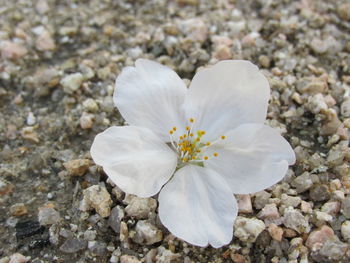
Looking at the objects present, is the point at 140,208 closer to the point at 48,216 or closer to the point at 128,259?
the point at 128,259

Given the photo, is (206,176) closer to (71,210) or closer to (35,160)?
(71,210)

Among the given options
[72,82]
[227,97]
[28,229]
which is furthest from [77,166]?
[227,97]

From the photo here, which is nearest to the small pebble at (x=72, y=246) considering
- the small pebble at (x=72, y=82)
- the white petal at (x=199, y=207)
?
the white petal at (x=199, y=207)

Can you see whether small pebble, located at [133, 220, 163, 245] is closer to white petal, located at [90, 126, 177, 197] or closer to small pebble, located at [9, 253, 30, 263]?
white petal, located at [90, 126, 177, 197]

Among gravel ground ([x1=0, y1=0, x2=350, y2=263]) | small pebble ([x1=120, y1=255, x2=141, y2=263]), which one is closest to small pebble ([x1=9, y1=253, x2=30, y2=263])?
gravel ground ([x1=0, y1=0, x2=350, y2=263])

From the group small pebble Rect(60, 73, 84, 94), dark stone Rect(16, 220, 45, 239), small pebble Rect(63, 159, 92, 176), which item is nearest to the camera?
dark stone Rect(16, 220, 45, 239)

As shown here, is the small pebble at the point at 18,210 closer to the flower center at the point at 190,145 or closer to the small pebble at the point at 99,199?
the small pebble at the point at 99,199
